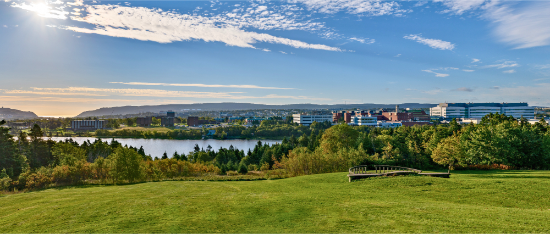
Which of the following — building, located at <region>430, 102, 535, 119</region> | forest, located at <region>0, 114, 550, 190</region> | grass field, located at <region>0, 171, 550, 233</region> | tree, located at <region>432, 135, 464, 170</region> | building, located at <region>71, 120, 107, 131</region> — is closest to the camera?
grass field, located at <region>0, 171, 550, 233</region>

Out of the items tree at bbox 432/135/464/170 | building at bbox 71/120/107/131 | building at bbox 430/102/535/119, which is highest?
building at bbox 430/102/535/119

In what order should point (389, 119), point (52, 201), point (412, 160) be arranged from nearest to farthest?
point (52, 201) < point (412, 160) < point (389, 119)

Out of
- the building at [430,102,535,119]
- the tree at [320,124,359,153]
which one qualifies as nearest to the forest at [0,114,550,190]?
the tree at [320,124,359,153]

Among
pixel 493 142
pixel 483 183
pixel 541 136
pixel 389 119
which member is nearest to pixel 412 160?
pixel 493 142

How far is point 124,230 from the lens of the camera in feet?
41.0

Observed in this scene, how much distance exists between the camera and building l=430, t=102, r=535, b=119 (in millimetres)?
163375

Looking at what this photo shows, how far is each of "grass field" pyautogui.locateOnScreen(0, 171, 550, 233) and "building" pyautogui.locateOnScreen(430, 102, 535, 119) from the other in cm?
17681

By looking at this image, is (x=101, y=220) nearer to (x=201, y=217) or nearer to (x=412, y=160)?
(x=201, y=217)

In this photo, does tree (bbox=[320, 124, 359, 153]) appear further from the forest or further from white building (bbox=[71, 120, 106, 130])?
white building (bbox=[71, 120, 106, 130])

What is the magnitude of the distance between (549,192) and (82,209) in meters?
27.6

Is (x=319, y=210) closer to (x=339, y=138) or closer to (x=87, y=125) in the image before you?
(x=339, y=138)

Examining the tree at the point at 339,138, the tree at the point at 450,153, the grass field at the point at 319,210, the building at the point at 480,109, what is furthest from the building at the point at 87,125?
the building at the point at 480,109

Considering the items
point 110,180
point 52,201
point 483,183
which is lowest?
point 110,180

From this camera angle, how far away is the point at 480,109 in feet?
559
